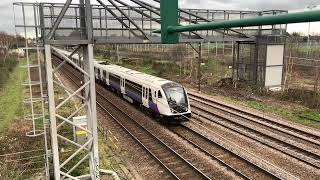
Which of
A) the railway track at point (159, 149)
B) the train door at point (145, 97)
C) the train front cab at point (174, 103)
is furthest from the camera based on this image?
the train door at point (145, 97)

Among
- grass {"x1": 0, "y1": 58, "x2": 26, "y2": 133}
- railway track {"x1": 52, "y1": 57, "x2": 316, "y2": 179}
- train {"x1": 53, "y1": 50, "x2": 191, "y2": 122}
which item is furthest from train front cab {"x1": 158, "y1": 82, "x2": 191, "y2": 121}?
grass {"x1": 0, "y1": 58, "x2": 26, "y2": 133}

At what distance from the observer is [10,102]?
31000mm

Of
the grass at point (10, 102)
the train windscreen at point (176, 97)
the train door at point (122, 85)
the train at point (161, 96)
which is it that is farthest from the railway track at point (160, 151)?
the grass at point (10, 102)

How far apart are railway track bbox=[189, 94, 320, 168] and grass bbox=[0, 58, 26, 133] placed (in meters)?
13.6

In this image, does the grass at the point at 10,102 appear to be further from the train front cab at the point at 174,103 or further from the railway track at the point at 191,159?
the train front cab at the point at 174,103

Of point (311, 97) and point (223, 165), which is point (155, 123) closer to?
point (223, 165)

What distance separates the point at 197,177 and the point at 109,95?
20274mm

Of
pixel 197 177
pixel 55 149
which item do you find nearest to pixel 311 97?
pixel 197 177

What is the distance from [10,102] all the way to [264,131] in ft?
77.7

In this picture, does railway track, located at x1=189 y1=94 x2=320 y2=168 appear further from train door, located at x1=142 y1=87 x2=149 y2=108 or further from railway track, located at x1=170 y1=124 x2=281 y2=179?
train door, located at x1=142 y1=87 x2=149 y2=108

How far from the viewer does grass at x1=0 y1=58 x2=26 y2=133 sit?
24141 millimetres

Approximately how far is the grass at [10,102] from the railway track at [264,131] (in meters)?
13.6

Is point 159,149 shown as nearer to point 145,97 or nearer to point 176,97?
point 176,97

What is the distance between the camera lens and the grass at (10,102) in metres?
24.1
